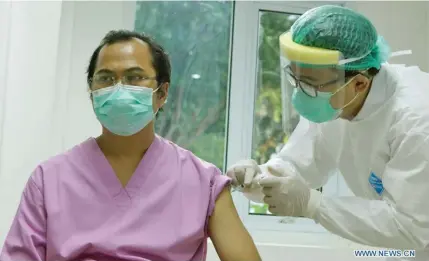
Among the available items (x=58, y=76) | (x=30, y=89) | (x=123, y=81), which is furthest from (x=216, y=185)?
(x=58, y=76)

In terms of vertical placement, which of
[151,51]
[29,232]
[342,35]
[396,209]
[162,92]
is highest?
[342,35]

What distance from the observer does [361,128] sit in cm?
169

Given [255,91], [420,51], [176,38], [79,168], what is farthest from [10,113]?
[420,51]

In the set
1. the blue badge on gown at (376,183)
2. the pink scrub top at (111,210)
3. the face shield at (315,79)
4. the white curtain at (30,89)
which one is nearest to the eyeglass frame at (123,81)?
the pink scrub top at (111,210)

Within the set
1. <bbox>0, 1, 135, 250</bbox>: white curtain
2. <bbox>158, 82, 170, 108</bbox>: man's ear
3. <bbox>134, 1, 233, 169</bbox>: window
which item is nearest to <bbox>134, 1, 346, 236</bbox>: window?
<bbox>134, 1, 233, 169</bbox>: window

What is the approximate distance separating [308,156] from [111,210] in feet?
2.77

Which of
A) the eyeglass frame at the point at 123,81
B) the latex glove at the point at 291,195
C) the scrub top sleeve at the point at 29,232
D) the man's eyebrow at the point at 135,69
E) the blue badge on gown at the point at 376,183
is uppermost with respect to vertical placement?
the man's eyebrow at the point at 135,69

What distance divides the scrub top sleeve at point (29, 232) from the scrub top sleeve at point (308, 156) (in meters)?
0.88

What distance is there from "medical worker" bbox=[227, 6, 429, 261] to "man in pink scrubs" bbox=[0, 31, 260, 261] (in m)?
0.25

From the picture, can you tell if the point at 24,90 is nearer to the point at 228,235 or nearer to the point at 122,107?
the point at 122,107

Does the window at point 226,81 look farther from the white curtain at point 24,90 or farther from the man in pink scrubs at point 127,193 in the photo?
the man in pink scrubs at point 127,193

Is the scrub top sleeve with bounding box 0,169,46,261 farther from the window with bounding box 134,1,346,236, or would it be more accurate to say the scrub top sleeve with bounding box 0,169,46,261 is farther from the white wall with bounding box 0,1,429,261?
the window with bounding box 134,1,346,236

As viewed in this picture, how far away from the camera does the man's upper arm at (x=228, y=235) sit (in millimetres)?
1367

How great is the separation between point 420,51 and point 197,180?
180cm
